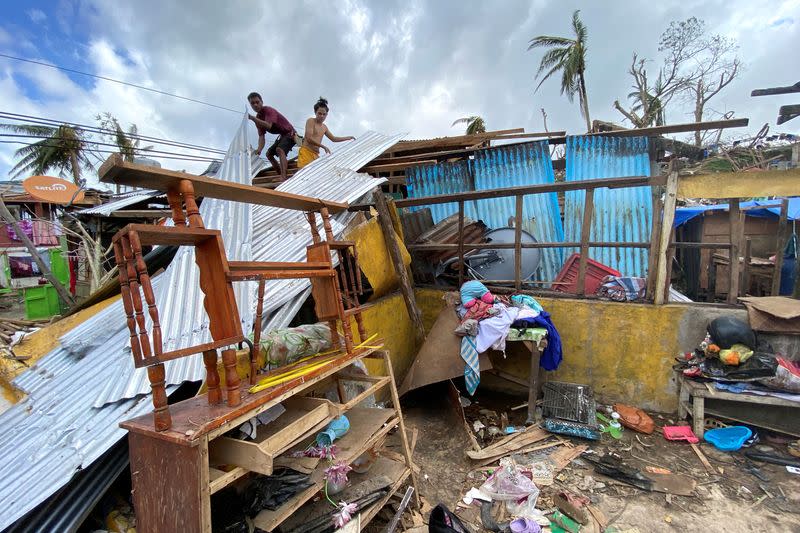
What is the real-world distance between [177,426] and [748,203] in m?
11.6

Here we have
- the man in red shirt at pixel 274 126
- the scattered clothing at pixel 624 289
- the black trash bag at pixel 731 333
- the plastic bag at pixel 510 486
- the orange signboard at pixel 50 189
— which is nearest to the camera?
the plastic bag at pixel 510 486

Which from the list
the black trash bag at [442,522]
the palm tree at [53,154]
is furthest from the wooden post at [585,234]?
the palm tree at [53,154]

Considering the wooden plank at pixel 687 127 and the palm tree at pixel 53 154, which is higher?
the palm tree at pixel 53 154

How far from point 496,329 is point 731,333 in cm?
256

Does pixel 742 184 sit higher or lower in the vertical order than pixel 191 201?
lower

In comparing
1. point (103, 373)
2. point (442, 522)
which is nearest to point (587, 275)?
point (442, 522)

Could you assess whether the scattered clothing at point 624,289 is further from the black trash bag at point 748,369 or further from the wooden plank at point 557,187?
the wooden plank at point 557,187

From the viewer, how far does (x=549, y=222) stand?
22.9ft

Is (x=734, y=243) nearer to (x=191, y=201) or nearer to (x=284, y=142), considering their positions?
(x=191, y=201)

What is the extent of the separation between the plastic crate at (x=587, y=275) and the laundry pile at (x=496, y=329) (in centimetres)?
125

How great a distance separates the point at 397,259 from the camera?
5.07 metres

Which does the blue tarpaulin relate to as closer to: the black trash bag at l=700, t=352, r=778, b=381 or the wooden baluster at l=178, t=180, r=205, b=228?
the black trash bag at l=700, t=352, r=778, b=381

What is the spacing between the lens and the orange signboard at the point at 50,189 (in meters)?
8.66

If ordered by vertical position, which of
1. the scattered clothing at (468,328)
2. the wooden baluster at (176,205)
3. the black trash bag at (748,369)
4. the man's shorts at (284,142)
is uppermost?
the man's shorts at (284,142)
